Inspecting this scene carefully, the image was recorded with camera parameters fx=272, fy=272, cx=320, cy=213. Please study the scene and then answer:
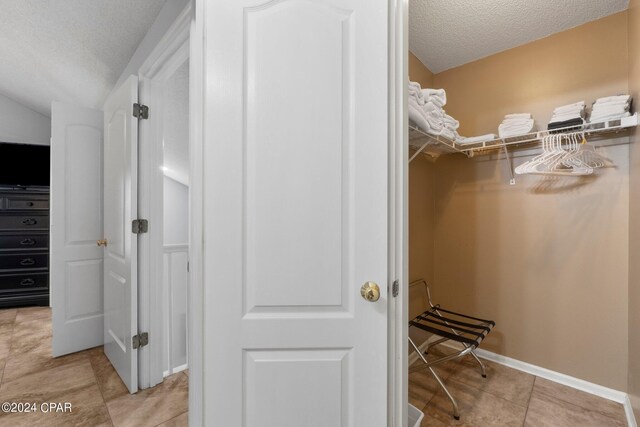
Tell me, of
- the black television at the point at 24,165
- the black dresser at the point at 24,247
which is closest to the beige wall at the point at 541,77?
the black television at the point at 24,165

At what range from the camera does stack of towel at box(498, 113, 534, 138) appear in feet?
5.99

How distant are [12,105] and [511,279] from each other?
19.7ft

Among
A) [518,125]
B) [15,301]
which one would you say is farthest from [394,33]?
[15,301]

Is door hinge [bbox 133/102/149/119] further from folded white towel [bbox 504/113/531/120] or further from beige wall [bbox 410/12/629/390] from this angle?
folded white towel [bbox 504/113/531/120]

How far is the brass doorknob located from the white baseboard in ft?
5.02

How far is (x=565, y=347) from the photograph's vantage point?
1823 mm

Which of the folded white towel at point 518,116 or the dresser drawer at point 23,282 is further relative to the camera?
the dresser drawer at point 23,282

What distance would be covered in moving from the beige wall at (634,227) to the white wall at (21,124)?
234 inches

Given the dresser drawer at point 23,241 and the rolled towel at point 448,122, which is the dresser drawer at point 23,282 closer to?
the dresser drawer at point 23,241

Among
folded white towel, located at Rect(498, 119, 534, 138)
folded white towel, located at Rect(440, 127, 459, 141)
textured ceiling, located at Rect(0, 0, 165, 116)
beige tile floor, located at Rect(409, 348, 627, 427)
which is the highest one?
textured ceiling, located at Rect(0, 0, 165, 116)

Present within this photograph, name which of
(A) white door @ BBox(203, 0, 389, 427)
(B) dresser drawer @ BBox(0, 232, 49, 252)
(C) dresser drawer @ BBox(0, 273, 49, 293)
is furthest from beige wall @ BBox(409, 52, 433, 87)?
(C) dresser drawer @ BBox(0, 273, 49, 293)

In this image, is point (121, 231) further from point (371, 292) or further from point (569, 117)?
point (569, 117)

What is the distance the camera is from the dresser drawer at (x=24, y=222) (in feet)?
10.7

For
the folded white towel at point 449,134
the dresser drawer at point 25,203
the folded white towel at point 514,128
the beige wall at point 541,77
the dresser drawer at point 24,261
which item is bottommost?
the dresser drawer at point 24,261
